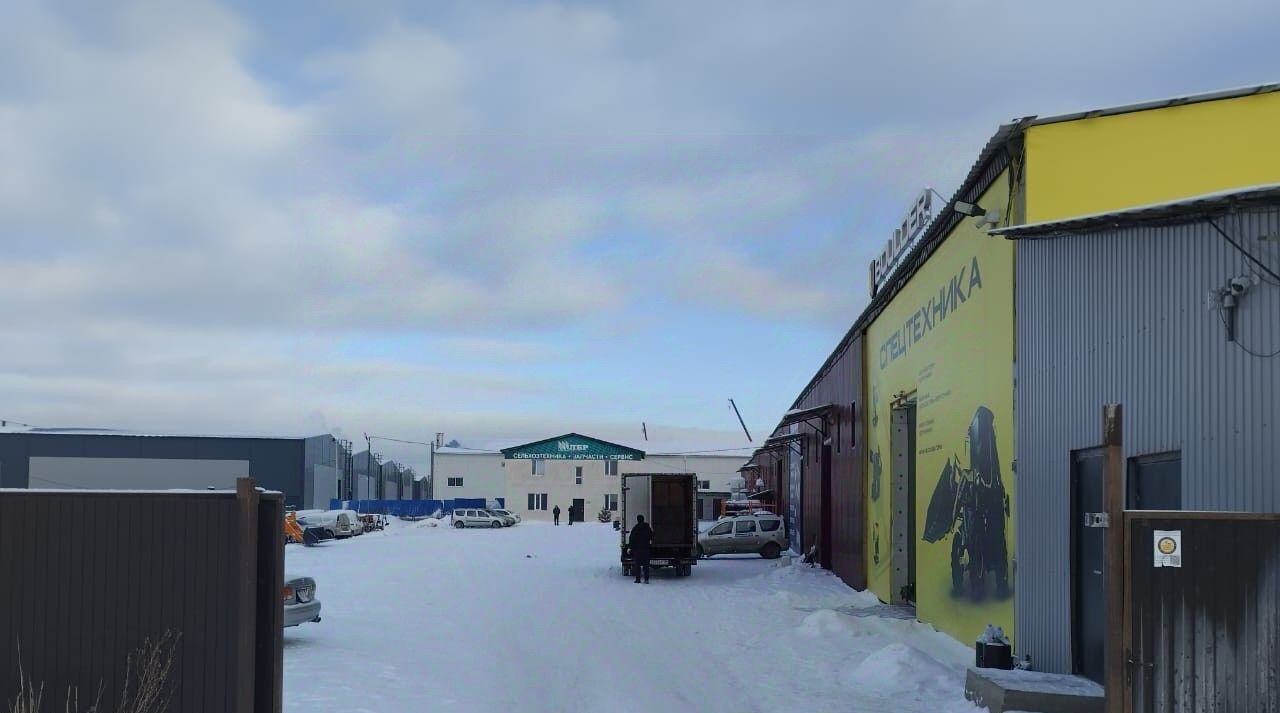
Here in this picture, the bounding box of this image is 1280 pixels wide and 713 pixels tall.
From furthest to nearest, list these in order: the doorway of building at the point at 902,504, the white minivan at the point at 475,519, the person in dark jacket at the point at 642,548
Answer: the white minivan at the point at 475,519, the person in dark jacket at the point at 642,548, the doorway of building at the point at 902,504

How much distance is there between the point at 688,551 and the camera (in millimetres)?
31234

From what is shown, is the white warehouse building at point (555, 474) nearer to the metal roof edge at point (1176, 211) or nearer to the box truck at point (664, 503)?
the box truck at point (664, 503)

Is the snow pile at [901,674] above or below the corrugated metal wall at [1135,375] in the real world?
below

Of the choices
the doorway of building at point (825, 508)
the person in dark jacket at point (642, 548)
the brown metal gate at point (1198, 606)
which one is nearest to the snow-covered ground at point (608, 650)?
the person in dark jacket at point (642, 548)

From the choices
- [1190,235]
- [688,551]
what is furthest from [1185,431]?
[688,551]

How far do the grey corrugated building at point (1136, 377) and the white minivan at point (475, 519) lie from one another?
59.9 metres

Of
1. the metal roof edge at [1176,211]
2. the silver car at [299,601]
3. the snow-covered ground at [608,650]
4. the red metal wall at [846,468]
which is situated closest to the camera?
the metal roof edge at [1176,211]

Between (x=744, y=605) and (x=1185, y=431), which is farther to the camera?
(x=744, y=605)

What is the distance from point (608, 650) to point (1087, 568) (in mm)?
6937

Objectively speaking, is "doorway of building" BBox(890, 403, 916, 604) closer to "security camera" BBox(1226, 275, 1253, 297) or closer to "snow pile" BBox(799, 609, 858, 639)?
"snow pile" BBox(799, 609, 858, 639)

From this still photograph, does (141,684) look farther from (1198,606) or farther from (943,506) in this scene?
(943,506)

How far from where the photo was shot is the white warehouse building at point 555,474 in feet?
276

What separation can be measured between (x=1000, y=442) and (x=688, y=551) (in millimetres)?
18162

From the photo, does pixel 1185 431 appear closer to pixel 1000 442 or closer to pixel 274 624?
pixel 1000 442
